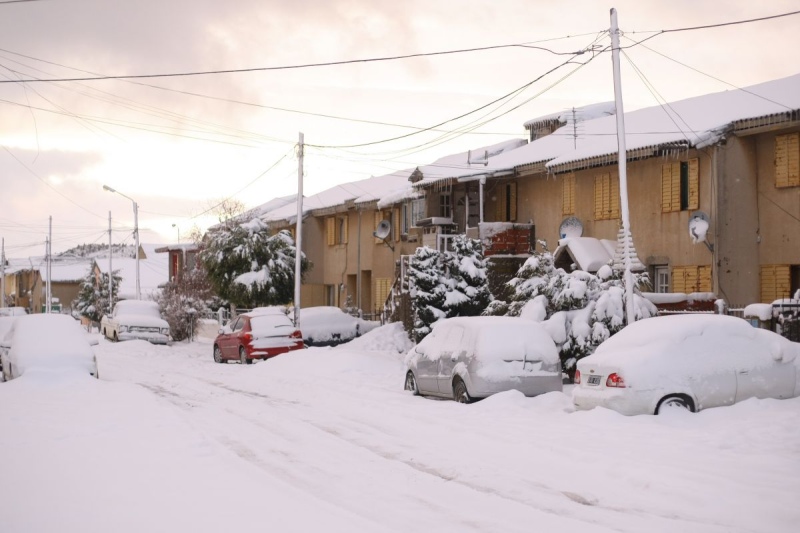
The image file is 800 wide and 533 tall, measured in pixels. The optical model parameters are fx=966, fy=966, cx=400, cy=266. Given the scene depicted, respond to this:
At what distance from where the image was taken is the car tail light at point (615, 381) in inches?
560

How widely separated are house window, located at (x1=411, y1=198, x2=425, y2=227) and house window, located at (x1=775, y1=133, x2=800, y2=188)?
1838cm

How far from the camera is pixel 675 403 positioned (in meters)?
14.3

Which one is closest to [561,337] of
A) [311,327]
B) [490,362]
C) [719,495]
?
[490,362]

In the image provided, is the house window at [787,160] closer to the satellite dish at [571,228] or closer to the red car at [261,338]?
the satellite dish at [571,228]

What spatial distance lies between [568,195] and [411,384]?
15.5 meters

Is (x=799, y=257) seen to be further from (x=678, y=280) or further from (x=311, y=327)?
(x=311, y=327)

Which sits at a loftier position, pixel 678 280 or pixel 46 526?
pixel 678 280

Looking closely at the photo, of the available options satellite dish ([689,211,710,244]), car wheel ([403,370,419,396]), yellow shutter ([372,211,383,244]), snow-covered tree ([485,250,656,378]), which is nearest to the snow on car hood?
snow-covered tree ([485,250,656,378])

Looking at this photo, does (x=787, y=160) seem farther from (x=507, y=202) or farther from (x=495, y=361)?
(x=507, y=202)

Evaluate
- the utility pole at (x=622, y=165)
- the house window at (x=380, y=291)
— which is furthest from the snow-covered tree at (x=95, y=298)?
the utility pole at (x=622, y=165)

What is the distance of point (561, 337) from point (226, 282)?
26500mm

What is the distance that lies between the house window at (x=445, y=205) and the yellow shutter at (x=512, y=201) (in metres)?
4.52

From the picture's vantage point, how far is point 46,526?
825 centimetres

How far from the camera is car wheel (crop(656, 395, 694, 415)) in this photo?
1419cm
